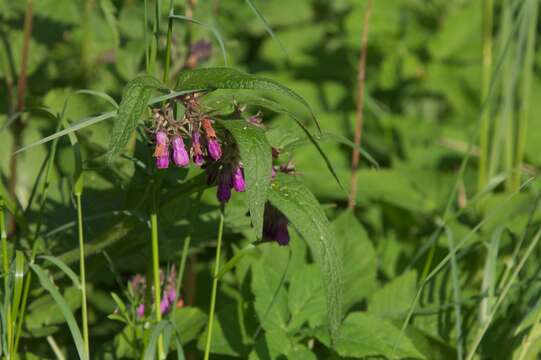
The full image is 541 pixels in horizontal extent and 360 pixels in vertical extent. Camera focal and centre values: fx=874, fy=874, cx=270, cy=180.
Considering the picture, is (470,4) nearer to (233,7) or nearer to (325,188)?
(233,7)

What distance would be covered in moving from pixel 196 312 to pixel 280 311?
0.24 m

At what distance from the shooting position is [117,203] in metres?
2.10

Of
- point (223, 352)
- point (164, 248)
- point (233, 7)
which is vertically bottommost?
point (223, 352)

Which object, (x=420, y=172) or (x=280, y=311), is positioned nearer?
(x=280, y=311)

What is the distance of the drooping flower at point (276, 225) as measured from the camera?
1642 millimetres

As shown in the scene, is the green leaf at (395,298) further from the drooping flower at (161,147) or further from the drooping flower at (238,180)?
the drooping flower at (161,147)

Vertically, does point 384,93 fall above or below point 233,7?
below

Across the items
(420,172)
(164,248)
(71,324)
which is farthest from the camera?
(420,172)

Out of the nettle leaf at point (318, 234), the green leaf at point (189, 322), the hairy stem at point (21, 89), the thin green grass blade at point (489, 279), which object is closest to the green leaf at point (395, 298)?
the thin green grass blade at point (489, 279)

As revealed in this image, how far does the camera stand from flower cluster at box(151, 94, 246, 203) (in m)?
1.44

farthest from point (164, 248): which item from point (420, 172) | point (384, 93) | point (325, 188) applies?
point (384, 93)

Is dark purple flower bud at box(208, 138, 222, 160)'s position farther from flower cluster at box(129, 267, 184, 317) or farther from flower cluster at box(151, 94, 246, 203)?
flower cluster at box(129, 267, 184, 317)

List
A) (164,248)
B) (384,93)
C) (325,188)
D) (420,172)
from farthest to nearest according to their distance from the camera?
(384,93), (420,172), (325,188), (164,248)

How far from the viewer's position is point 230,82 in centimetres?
136
